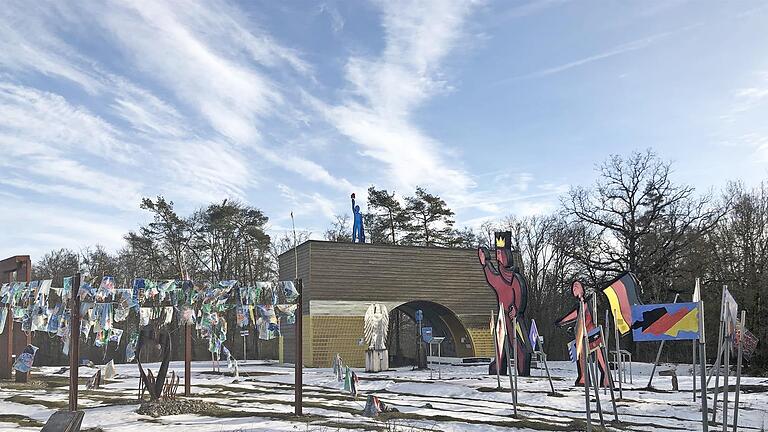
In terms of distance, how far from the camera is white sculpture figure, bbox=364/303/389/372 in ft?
82.3

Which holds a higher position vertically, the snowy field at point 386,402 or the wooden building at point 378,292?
the wooden building at point 378,292

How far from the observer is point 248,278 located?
Answer: 4259 centimetres

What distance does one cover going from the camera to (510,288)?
792 inches

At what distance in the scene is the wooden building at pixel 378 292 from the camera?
26.7 m

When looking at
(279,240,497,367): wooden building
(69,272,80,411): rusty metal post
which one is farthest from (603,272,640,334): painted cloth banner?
(279,240,497,367): wooden building

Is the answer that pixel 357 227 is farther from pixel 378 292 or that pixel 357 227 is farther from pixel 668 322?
pixel 668 322

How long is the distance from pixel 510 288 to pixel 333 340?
9470mm

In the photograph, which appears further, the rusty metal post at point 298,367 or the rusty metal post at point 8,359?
the rusty metal post at point 8,359

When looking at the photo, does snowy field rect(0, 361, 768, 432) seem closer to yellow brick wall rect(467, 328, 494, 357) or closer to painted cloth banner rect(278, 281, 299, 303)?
painted cloth banner rect(278, 281, 299, 303)

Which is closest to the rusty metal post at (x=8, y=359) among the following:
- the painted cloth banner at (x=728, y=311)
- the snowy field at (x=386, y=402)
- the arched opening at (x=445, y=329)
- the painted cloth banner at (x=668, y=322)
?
the snowy field at (x=386, y=402)

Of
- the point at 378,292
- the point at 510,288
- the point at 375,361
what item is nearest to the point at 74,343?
the point at 510,288

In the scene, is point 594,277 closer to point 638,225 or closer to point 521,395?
point 638,225

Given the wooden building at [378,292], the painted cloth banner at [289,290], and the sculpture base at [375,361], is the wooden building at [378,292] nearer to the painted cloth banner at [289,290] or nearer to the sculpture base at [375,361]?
Answer: the sculpture base at [375,361]

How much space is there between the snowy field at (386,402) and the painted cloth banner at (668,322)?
1.67 m
